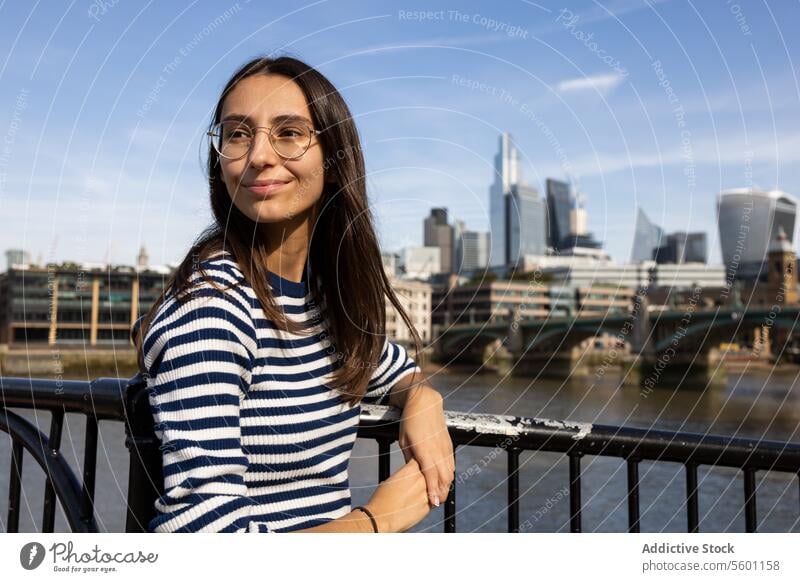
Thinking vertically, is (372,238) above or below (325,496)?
above

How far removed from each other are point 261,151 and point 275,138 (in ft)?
0.07

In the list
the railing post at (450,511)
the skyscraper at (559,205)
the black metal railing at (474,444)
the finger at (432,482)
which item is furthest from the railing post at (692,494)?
the skyscraper at (559,205)

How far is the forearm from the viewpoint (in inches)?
31.0

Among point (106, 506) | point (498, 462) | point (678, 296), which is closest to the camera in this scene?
point (106, 506)

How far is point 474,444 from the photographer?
109 cm

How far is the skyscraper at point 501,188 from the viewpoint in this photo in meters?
1.19

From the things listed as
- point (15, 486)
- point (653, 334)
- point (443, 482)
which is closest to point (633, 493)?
point (443, 482)

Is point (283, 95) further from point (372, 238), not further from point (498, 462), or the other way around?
point (498, 462)

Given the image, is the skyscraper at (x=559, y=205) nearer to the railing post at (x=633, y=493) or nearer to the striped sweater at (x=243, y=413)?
the railing post at (x=633, y=493)

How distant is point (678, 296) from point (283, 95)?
93.6ft

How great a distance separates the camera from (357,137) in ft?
2.85

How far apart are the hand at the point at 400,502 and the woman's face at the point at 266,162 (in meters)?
0.33
